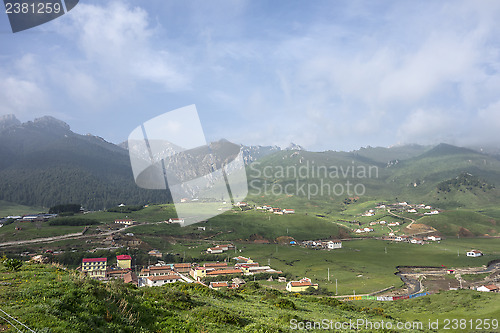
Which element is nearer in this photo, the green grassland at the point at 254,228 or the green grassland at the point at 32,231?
the green grassland at the point at 32,231

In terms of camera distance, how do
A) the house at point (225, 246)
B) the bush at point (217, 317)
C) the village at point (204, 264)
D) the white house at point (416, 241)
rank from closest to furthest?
the bush at point (217, 317) → the village at point (204, 264) → the house at point (225, 246) → the white house at point (416, 241)

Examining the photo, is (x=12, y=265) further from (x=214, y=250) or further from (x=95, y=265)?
(x=214, y=250)

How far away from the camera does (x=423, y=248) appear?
114 m

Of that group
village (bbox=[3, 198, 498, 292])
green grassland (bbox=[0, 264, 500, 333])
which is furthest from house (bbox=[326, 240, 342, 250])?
green grassland (bbox=[0, 264, 500, 333])

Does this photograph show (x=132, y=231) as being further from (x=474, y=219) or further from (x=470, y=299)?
(x=474, y=219)

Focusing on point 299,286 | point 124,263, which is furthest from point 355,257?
point 124,263

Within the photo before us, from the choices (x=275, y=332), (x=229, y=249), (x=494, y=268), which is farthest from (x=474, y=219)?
(x=275, y=332)

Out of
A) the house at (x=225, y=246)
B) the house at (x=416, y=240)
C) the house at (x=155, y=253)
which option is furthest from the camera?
the house at (x=416, y=240)

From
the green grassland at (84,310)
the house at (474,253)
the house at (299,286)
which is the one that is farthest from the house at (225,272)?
the house at (474,253)

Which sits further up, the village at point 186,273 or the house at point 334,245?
the village at point 186,273

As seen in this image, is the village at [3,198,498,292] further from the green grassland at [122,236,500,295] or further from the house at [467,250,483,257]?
the green grassland at [122,236,500,295]

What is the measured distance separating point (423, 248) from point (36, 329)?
13468cm

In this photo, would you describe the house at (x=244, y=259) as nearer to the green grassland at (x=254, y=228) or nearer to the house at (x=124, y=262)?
the green grassland at (x=254, y=228)

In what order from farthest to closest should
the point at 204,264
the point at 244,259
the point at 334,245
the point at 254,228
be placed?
the point at 254,228, the point at 334,245, the point at 244,259, the point at 204,264
